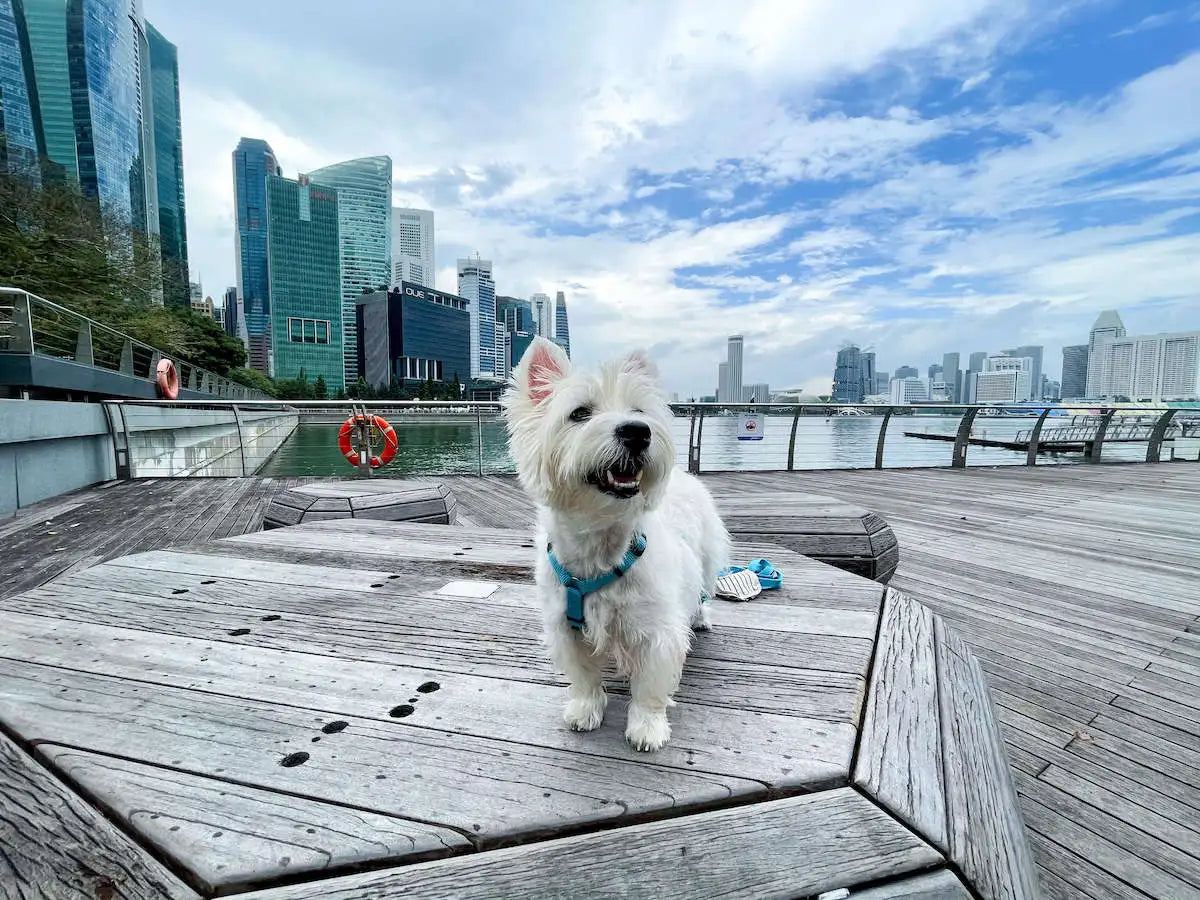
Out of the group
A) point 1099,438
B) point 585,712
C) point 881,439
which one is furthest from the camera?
point 1099,438

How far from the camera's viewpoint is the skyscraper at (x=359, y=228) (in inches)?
4449

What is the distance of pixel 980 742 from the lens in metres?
1.37

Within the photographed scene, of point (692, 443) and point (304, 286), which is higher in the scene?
point (304, 286)

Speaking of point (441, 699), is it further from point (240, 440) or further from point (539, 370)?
point (240, 440)

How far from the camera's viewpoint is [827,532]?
10.8 feet

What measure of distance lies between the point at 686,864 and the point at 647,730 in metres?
0.39

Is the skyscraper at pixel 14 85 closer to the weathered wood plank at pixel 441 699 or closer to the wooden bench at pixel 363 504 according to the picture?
the wooden bench at pixel 363 504

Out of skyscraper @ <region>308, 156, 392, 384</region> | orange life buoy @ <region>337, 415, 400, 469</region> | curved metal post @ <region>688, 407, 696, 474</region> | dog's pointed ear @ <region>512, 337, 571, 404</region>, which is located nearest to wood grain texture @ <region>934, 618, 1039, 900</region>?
dog's pointed ear @ <region>512, 337, 571, 404</region>

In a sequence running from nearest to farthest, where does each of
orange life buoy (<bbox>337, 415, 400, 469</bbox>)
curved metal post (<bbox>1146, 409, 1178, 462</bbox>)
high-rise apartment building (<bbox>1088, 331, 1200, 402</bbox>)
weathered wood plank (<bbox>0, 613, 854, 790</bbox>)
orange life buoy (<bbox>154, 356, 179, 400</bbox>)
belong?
1. weathered wood plank (<bbox>0, 613, 854, 790</bbox>)
2. orange life buoy (<bbox>337, 415, 400, 469</bbox>)
3. curved metal post (<bbox>1146, 409, 1178, 462</bbox>)
4. orange life buoy (<bbox>154, 356, 179, 400</bbox>)
5. high-rise apartment building (<bbox>1088, 331, 1200, 402</bbox>)

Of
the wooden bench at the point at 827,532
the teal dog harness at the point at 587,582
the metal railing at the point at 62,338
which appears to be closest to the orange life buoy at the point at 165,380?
the metal railing at the point at 62,338

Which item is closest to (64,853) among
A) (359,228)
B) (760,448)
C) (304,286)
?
(760,448)

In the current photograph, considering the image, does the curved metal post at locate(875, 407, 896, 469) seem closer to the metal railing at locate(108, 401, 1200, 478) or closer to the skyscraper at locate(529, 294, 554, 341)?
the metal railing at locate(108, 401, 1200, 478)

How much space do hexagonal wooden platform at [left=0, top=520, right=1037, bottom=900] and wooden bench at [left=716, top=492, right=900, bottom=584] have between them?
3.99 ft

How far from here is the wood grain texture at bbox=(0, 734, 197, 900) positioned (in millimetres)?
862
